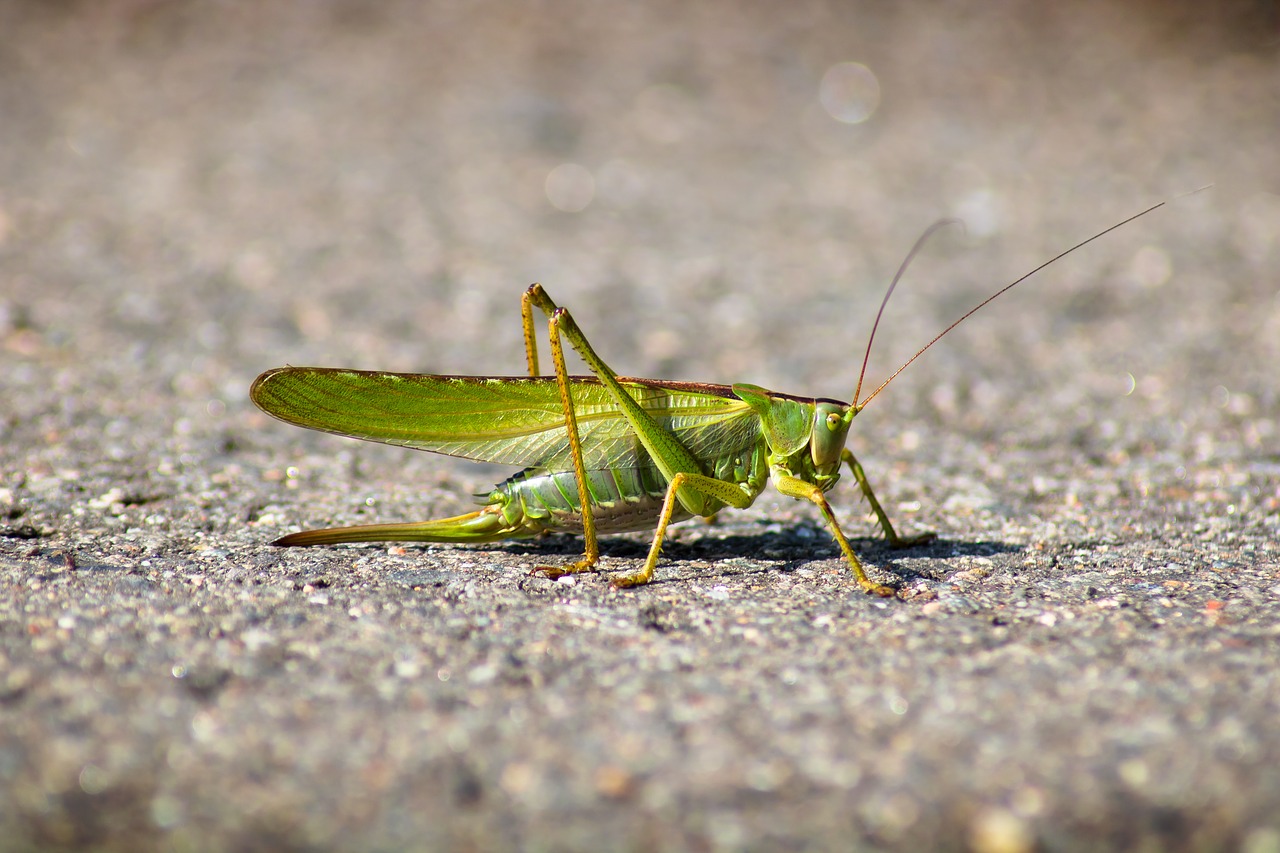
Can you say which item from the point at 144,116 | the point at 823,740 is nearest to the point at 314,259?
the point at 144,116

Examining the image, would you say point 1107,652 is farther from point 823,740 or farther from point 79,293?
point 79,293

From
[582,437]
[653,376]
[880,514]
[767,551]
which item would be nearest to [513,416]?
[582,437]

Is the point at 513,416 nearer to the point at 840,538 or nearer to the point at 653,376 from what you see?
the point at 840,538

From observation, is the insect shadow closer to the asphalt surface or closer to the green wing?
the asphalt surface

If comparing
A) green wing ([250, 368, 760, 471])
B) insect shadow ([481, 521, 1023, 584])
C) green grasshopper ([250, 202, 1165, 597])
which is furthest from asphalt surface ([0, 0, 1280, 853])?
A: green wing ([250, 368, 760, 471])

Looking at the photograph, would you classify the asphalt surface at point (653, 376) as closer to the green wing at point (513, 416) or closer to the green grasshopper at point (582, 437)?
the green grasshopper at point (582, 437)

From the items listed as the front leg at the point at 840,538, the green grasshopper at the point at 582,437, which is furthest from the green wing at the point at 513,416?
the front leg at the point at 840,538
